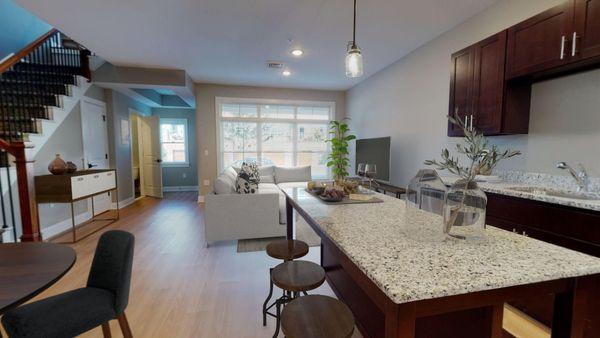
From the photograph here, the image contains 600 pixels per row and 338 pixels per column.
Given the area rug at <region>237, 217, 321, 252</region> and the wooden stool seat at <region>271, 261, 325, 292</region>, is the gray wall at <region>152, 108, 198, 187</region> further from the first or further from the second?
the wooden stool seat at <region>271, 261, 325, 292</region>

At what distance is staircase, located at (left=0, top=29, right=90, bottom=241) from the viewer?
118 inches

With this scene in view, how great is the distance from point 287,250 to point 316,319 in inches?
27.6

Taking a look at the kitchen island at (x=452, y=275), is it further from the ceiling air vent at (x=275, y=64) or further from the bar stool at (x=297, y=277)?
the ceiling air vent at (x=275, y=64)

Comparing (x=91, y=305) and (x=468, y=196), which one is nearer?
(x=468, y=196)

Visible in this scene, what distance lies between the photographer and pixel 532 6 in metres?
2.29

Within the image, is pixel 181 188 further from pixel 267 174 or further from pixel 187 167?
pixel 267 174

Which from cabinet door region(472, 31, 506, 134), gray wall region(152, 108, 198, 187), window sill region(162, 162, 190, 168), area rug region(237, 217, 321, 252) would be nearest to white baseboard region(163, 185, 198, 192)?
gray wall region(152, 108, 198, 187)

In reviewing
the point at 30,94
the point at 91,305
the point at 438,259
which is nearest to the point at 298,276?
the point at 438,259

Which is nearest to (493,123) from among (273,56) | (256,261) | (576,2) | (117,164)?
(576,2)

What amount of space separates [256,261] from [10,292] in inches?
83.3

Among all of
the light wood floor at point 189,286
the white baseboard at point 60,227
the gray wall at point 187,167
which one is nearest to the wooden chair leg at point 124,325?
the light wood floor at point 189,286

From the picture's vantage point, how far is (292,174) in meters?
5.64

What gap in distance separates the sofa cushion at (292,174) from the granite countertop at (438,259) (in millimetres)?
4384

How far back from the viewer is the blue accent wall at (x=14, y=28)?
3.74 m
